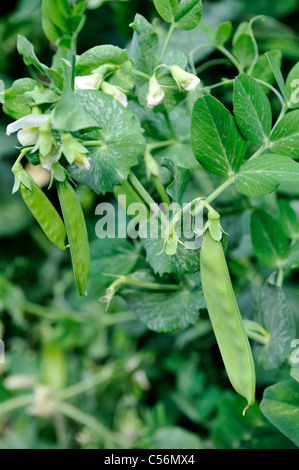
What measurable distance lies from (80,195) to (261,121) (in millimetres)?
514

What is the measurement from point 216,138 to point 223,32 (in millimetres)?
194

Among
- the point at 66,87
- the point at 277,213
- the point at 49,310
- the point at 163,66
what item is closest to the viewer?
the point at 66,87

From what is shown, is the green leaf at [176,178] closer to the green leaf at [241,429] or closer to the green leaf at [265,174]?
the green leaf at [265,174]

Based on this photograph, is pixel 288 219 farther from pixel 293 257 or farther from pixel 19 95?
pixel 19 95

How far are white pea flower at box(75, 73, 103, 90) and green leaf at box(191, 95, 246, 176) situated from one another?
0.26 feet

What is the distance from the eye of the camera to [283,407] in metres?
0.38

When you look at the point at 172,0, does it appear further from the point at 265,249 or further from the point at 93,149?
the point at 265,249

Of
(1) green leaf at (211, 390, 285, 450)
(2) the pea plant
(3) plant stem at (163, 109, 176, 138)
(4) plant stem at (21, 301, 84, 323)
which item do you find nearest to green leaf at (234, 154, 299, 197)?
(2) the pea plant

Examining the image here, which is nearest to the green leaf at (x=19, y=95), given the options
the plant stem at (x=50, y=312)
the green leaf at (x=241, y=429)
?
the green leaf at (x=241, y=429)

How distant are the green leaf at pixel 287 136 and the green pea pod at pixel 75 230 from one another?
17cm

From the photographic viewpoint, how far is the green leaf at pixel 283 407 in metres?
0.37

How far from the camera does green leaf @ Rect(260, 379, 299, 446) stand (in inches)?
14.7
